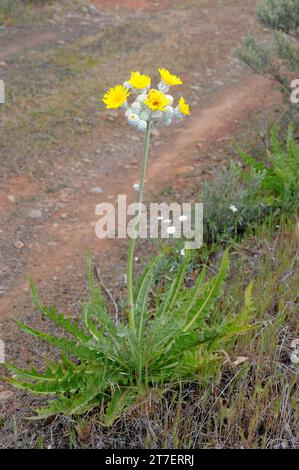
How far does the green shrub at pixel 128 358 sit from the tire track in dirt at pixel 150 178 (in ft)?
3.10

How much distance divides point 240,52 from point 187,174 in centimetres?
127

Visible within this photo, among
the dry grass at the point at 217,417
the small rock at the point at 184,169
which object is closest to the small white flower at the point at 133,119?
the dry grass at the point at 217,417

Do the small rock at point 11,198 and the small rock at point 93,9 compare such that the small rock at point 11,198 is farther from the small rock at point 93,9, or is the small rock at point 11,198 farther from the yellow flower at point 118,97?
the small rock at point 93,9

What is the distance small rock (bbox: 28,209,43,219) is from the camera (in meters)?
4.78

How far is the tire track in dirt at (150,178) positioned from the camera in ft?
13.9

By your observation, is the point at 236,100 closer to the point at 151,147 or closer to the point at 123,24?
the point at 151,147

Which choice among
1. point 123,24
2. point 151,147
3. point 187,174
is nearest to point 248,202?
point 187,174

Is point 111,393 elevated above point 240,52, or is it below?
below

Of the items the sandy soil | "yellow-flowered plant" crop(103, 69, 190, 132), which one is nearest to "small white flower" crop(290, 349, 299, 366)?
the sandy soil

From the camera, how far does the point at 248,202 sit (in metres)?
4.46

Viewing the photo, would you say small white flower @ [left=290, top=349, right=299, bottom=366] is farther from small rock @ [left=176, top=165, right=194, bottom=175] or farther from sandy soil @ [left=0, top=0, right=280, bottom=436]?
small rock @ [left=176, top=165, right=194, bottom=175]

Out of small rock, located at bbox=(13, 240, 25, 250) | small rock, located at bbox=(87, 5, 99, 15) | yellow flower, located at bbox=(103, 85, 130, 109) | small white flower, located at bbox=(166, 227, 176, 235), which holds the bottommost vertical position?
small rock, located at bbox=(13, 240, 25, 250)

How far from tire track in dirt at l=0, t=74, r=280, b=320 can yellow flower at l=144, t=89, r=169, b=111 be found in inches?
70.4

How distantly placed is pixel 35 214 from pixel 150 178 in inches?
38.6
